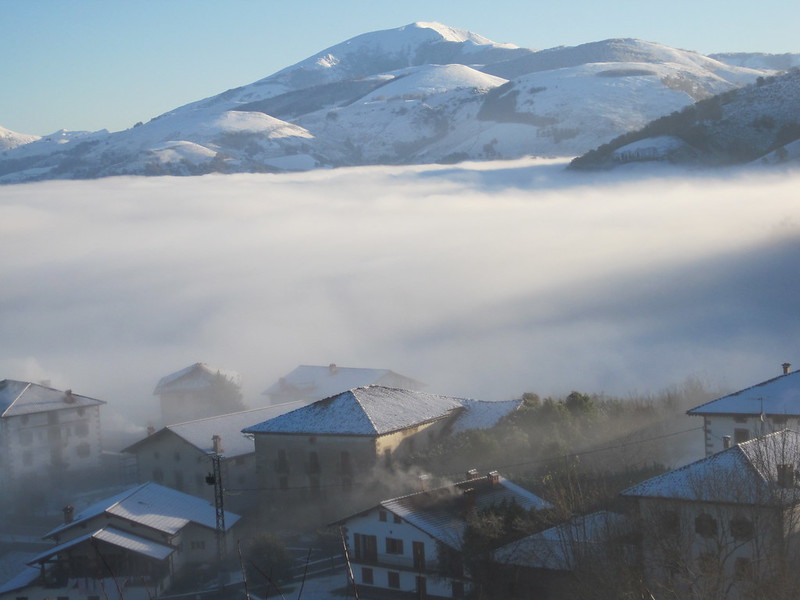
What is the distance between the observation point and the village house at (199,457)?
44938mm

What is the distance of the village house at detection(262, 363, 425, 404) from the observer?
67.5m

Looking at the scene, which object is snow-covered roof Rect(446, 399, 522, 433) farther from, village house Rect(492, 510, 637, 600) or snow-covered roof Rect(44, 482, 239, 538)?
village house Rect(492, 510, 637, 600)

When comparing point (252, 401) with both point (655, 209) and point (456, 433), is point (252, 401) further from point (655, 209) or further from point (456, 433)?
point (655, 209)

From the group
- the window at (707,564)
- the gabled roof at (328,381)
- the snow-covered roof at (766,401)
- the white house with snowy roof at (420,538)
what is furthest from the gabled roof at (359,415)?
the gabled roof at (328,381)

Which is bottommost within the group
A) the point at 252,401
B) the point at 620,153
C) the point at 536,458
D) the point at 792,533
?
the point at 252,401

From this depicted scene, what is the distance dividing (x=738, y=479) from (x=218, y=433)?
1133 inches

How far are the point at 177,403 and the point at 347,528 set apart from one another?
42981mm

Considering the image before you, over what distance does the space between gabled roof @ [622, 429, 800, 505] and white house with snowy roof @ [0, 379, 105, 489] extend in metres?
38.7

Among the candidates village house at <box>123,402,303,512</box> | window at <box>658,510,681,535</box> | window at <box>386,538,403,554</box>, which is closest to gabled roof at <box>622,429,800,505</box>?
window at <box>658,510,681,535</box>

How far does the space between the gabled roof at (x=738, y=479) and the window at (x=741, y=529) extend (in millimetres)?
452

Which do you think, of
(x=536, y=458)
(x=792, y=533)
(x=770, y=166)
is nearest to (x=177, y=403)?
(x=536, y=458)

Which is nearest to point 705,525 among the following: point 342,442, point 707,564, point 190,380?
point 707,564

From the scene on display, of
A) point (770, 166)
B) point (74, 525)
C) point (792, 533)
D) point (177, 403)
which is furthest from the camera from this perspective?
point (770, 166)

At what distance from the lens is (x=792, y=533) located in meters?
23.5
